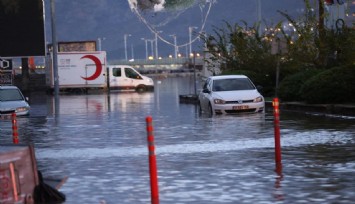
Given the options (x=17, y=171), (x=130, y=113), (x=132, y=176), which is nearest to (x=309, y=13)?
(x=130, y=113)

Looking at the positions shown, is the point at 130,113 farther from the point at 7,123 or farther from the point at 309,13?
the point at 309,13

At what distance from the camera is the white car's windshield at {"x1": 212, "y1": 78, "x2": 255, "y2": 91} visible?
3108 centimetres

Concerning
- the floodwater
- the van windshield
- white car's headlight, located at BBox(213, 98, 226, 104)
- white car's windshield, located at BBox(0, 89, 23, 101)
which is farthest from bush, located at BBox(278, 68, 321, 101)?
the van windshield

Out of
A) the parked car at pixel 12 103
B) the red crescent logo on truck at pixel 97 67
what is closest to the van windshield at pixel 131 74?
the red crescent logo on truck at pixel 97 67

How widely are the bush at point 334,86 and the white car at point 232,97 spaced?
6.29 feet

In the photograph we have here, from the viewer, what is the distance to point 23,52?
60.5 metres

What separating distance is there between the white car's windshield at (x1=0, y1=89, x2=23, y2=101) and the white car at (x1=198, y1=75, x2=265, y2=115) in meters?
8.04

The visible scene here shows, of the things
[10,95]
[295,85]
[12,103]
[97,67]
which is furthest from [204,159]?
[97,67]

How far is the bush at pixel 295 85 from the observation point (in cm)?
3372

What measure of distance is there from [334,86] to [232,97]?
11.4ft

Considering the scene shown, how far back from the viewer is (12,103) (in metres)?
33.4

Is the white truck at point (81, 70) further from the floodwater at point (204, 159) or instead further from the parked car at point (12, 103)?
the floodwater at point (204, 159)

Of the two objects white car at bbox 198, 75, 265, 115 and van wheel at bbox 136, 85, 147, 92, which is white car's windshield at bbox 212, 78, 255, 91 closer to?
white car at bbox 198, 75, 265, 115

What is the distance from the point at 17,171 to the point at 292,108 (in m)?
22.7
